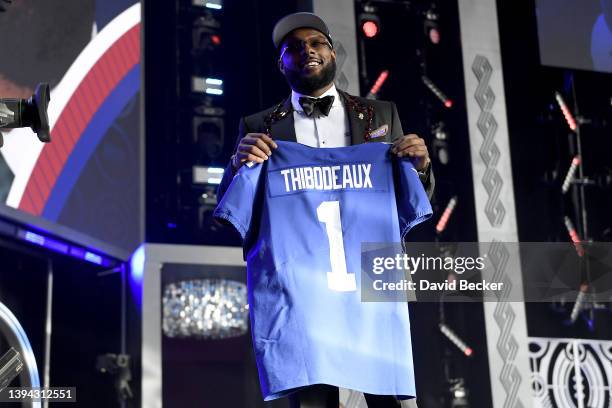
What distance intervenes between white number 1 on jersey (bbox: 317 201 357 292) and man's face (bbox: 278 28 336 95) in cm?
36

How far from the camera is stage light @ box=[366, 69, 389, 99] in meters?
4.81

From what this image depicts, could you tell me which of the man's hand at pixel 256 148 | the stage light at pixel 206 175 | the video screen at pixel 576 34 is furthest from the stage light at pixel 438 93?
the man's hand at pixel 256 148

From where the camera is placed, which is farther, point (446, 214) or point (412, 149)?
point (446, 214)

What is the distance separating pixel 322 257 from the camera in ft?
8.01

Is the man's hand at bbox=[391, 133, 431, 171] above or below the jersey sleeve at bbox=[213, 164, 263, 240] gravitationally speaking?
above

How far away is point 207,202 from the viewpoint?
454cm

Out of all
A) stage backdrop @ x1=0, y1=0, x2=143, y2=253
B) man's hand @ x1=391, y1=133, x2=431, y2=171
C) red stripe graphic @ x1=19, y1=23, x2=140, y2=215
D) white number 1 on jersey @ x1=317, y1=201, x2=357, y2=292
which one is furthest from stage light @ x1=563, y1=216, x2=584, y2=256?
white number 1 on jersey @ x1=317, y1=201, x2=357, y2=292

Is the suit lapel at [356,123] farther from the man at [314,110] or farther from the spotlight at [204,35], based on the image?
the spotlight at [204,35]

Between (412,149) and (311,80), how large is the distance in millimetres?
346

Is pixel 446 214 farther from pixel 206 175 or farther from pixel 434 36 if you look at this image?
pixel 206 175

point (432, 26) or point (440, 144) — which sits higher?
point (432, 26)

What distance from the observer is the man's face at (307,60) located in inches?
103

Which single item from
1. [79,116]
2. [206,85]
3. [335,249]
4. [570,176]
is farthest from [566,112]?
[335,249]

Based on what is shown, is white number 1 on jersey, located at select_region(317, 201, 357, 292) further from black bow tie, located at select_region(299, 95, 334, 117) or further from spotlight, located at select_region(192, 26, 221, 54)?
spotlight, located at select_region(192, 26, 221, 54)
